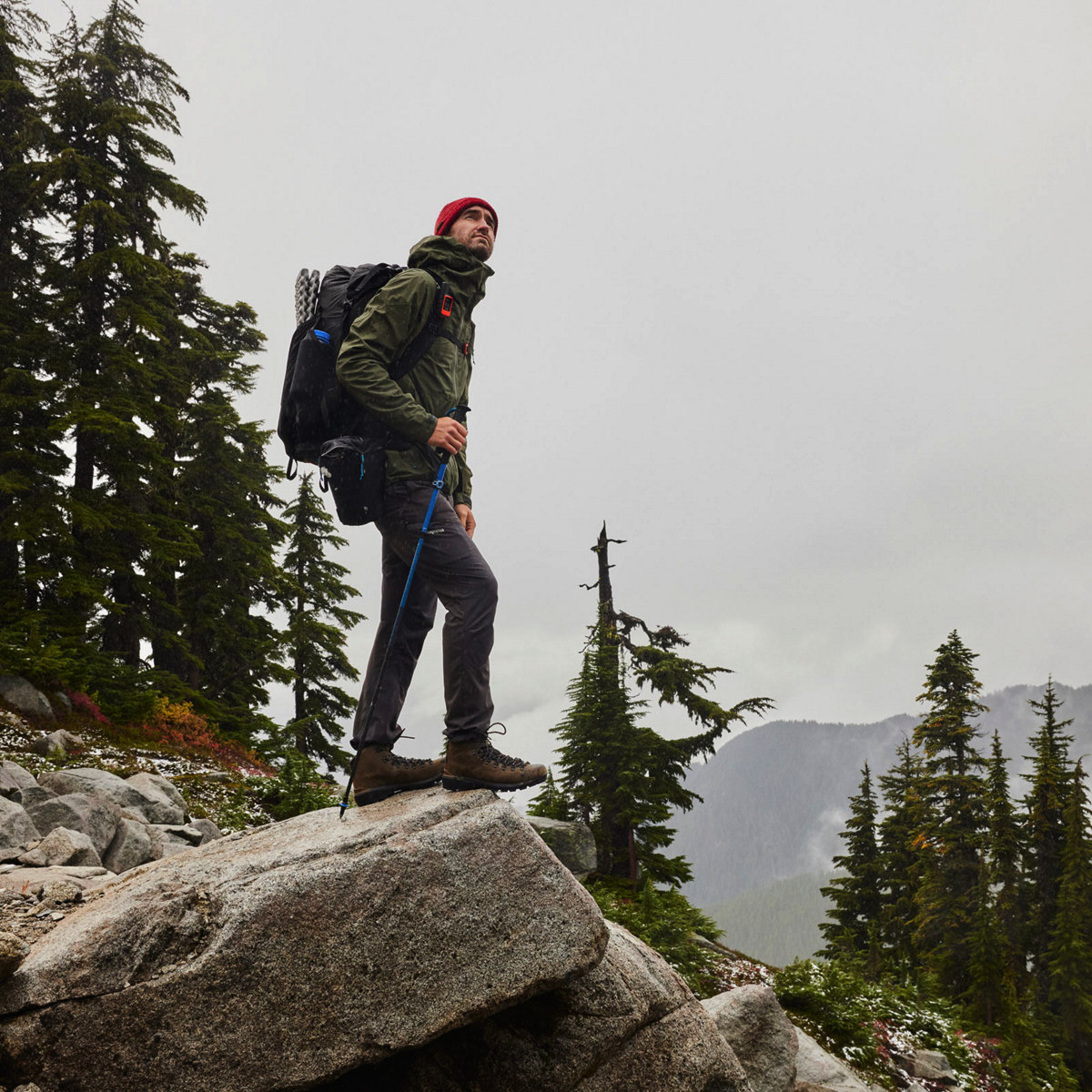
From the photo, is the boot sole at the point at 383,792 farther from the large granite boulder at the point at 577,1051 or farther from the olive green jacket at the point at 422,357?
the olive green jacket at the point at 422,357

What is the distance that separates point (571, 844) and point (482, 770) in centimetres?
1355

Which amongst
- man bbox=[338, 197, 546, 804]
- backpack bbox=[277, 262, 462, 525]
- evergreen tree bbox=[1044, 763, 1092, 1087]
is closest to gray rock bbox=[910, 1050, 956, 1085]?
man bbox=[338, 197, 546, 804]

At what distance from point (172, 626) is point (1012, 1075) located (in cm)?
2232

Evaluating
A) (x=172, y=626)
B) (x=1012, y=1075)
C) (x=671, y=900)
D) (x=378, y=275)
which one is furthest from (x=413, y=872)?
(x=172, y=626)

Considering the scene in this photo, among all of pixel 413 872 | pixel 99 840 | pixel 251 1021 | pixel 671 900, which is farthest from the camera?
pixel 671 900

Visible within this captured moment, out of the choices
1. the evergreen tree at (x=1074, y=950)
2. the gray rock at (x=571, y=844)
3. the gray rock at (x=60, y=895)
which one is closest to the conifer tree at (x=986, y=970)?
the evergreen tree at (x=1074, y=950)

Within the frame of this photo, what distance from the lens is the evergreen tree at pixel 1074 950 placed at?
31438 mm

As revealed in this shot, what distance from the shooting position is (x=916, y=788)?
35.6 m

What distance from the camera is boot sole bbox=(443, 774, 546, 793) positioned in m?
5.00

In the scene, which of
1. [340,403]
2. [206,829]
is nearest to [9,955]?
[340,403]

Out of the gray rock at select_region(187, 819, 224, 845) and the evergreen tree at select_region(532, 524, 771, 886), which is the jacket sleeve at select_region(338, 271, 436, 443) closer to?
the gray rock at select_region(187, 819, 224, 845)

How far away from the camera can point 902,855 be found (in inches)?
1500

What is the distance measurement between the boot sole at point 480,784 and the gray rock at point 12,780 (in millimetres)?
6516

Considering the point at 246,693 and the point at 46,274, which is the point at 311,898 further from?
the point at 246,693
